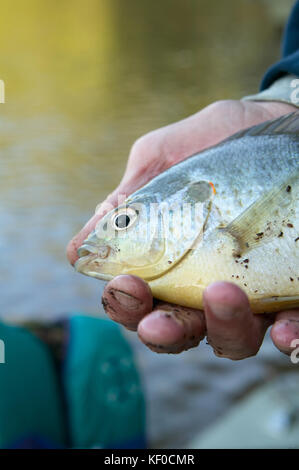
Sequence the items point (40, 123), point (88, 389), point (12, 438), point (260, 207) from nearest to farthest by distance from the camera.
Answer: point (260, 207) → point (12, 438) → point (88, 389) → point (40, 123)

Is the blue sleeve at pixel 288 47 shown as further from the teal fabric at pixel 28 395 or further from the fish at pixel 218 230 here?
the teal fabric at pixel 28 395

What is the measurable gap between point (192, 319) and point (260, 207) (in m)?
0.53

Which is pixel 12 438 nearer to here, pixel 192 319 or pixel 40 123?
pixel 192 319

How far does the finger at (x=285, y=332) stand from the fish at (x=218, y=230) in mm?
68

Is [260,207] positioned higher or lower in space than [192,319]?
higher

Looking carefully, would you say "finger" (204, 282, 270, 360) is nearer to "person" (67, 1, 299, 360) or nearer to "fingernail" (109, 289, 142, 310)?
"person" (67, 1, 299, 360)

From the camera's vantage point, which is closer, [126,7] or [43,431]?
[43,431]

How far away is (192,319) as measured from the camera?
2.29 metres

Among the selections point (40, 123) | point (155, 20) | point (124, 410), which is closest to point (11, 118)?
point (40, 123)

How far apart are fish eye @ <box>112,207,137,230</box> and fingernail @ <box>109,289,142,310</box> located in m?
0.32

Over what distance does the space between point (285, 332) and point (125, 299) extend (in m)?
0.65

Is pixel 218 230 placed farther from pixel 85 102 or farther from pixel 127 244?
pixel 85 102

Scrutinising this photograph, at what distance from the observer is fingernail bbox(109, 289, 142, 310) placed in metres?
2.21
